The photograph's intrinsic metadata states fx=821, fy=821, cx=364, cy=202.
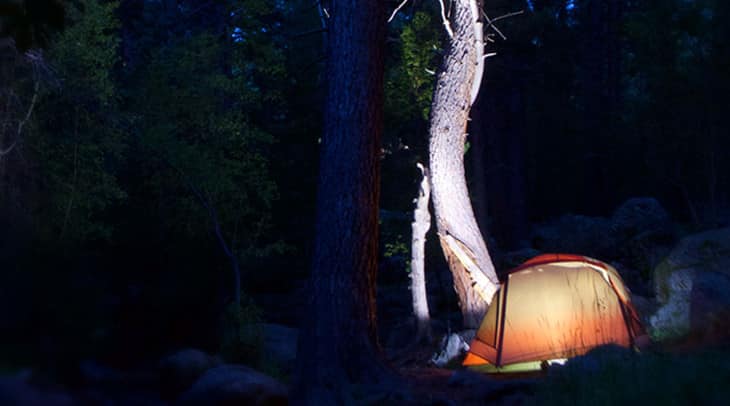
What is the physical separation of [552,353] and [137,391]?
8654 mm

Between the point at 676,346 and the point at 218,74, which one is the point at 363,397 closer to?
the point at 676,346

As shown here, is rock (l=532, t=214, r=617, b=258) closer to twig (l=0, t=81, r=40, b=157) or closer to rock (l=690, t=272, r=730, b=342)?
rock (l=690, t=272, r=730, b=342)

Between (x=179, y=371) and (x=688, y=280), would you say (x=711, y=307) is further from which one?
(x=179, y=371)

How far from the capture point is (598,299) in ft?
35.1

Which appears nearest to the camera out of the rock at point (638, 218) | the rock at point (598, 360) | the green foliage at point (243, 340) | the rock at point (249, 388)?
the rock at point (598, 360)

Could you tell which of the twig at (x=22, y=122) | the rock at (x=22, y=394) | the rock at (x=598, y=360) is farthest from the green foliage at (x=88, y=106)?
the rock at (x=22, y=394)

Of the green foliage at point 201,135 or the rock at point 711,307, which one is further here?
the green foliage at point 201,135

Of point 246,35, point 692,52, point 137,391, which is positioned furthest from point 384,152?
point 137,391

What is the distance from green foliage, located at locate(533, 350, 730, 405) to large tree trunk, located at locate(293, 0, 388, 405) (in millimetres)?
2619

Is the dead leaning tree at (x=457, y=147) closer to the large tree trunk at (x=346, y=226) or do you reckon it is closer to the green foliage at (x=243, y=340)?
the green foliage at (x=243, y=340)

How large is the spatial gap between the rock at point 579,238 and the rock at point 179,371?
780 inches

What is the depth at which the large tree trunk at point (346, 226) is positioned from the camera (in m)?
9.64

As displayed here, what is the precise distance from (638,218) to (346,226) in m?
18.2

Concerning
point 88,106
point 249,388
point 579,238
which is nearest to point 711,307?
point 249,388
